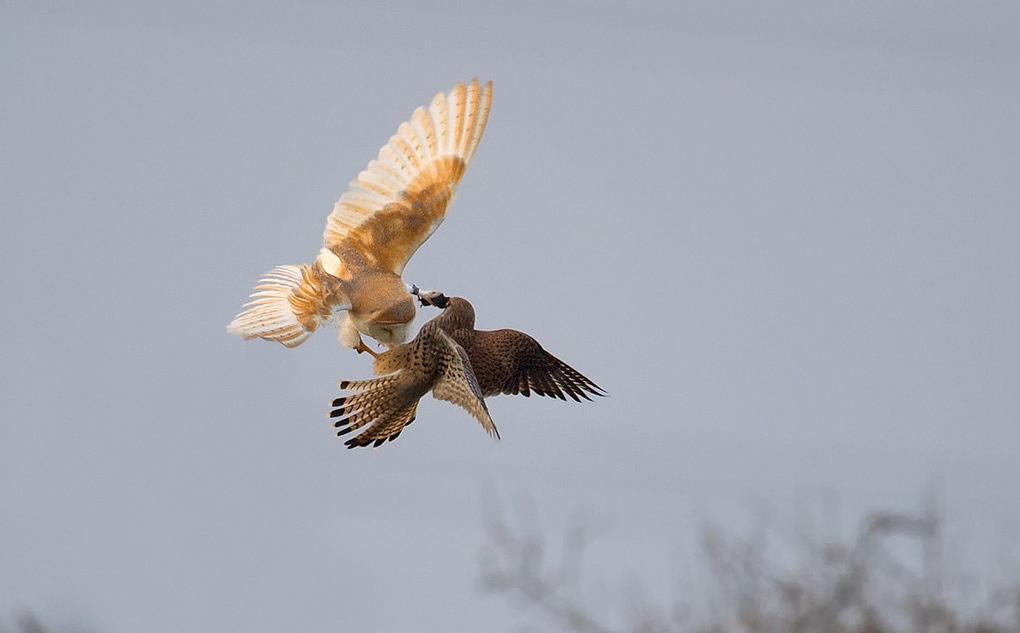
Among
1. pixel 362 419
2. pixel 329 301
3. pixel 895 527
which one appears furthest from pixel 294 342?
pixel 895 527

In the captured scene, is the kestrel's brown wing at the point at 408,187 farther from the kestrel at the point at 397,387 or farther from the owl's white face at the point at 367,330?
the kestrel at the point at 397,387

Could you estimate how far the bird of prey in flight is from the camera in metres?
6.46

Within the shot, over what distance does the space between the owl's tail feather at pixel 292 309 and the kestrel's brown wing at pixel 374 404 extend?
621 mm

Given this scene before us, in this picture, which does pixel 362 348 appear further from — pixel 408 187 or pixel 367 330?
pixel 408 187

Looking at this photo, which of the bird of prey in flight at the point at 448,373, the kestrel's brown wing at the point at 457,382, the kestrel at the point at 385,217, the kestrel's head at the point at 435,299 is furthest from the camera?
the kestrel at the point at 385,217

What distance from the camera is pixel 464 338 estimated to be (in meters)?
7.04

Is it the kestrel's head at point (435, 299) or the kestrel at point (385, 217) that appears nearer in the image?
the kestrel's head at point (435, 299)

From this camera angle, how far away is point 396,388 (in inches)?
264

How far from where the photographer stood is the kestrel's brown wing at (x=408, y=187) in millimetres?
7441

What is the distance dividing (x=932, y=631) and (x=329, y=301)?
3.30 metres

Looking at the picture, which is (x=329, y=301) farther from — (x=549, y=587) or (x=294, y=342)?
(x=549, y=587)

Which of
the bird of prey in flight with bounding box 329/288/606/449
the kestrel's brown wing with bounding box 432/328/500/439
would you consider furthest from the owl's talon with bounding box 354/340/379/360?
the kestrel's brown wing with bounding box 432/328/500/439

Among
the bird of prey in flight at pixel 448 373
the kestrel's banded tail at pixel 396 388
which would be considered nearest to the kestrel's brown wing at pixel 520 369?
the bird of prey in flight at pixel 448 373

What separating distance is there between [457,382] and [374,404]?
1.93 ft
